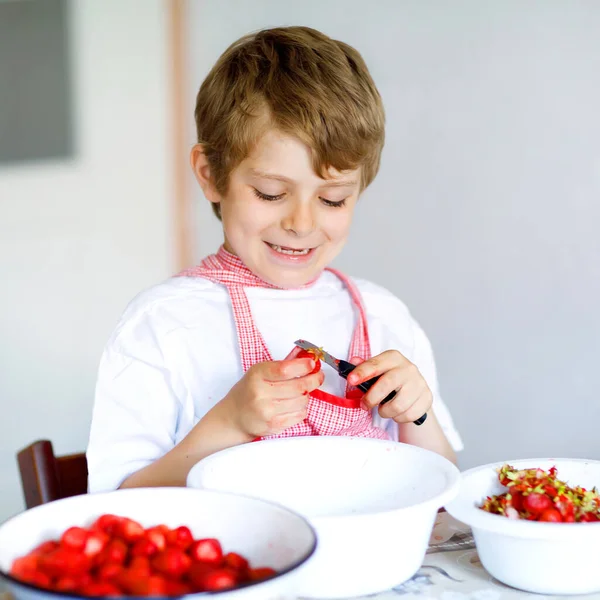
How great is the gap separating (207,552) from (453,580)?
0.27 meters

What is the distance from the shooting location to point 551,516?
0.77m

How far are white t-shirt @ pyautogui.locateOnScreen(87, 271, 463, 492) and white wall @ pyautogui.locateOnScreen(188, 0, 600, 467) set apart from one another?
1174mm

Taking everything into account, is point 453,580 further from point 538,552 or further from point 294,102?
point 294,102

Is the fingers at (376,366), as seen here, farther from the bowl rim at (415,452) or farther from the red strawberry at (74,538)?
the red strawberry at (74,538)

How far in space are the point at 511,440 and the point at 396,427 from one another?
136 centimetres

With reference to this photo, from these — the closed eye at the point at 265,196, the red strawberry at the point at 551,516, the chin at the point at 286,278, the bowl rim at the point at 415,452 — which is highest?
the closed eye at the point at 265,196

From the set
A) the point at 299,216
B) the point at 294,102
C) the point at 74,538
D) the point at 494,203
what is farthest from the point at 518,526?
the point at 494,203

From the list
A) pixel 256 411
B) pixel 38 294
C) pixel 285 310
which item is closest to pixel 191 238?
pixel 38 294

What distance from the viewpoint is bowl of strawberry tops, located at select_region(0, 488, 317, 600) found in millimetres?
580

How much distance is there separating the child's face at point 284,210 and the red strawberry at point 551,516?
19.5 inches

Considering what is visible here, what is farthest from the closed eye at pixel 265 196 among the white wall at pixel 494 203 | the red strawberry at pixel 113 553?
the white wall at pixel 494 203

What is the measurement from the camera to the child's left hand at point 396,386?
1017 millimetres

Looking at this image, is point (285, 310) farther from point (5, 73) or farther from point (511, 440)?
point (5, 73)

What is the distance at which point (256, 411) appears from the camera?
95 cm
